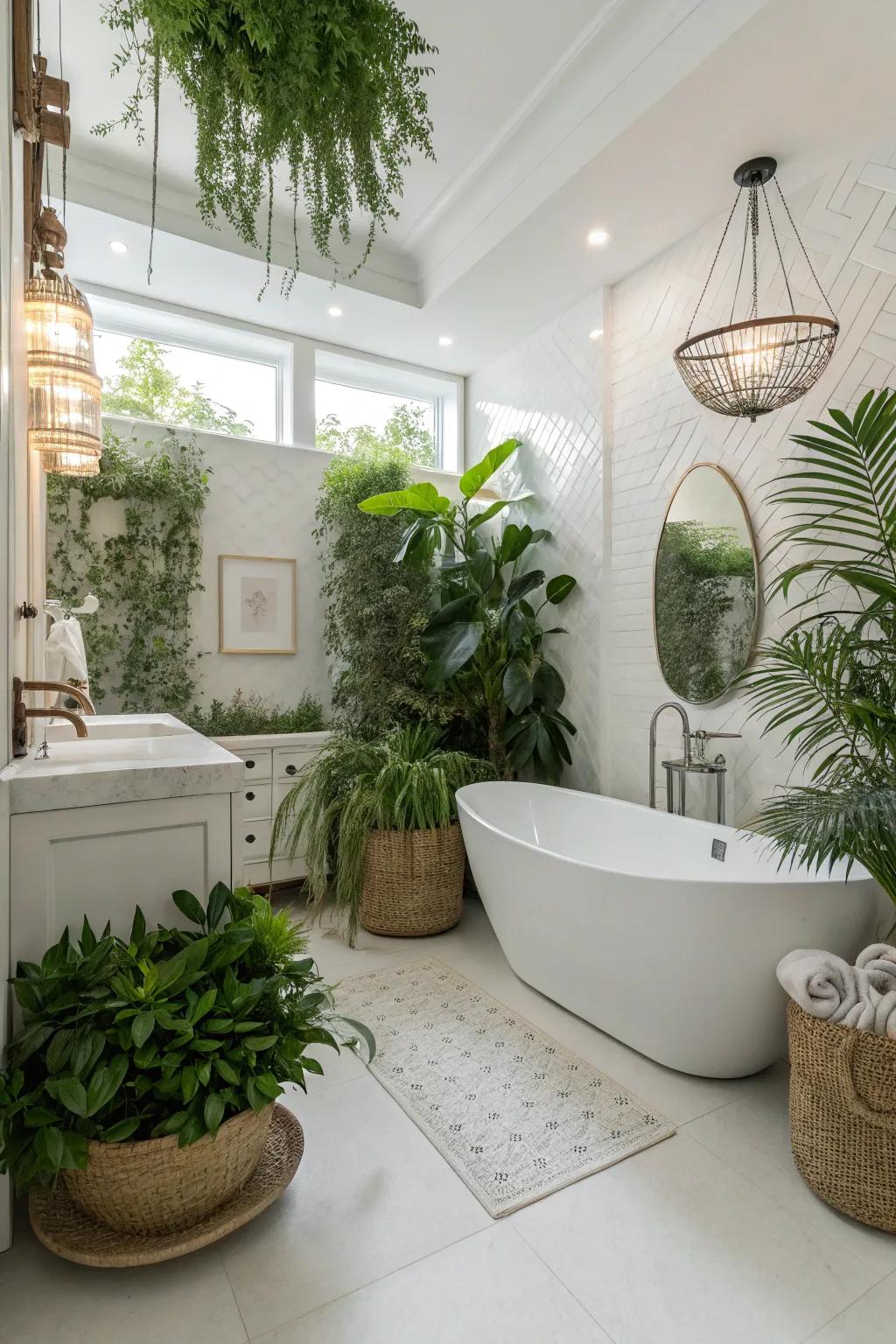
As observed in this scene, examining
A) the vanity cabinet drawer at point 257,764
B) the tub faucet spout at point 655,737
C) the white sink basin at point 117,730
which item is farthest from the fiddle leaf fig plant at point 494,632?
the white sink basin at point 117,730

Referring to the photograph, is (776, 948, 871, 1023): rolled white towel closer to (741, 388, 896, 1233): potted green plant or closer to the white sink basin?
(741, 388, 896, 1233): potted green plant

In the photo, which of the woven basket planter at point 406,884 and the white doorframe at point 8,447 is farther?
the woven basket planter at point 406,884

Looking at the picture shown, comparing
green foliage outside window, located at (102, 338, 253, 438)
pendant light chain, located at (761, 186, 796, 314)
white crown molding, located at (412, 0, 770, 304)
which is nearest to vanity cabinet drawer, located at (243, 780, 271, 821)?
green foliage outside window, located at (102, 338, 253, 438)

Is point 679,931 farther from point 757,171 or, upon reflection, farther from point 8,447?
point 757,171

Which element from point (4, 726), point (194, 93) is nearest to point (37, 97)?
point (194, 93)

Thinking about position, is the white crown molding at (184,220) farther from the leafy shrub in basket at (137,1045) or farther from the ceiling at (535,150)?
the leafy shrub in basket at (137,1045)

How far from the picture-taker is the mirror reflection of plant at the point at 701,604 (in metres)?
3.03

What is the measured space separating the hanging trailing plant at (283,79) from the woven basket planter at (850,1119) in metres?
2.21

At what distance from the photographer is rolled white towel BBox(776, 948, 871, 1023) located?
1742 mm

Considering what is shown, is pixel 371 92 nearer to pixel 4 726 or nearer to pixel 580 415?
pixel 4 726

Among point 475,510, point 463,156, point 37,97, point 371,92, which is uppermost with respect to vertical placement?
point 463,156

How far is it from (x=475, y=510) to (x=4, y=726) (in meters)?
3.54

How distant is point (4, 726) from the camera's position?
5.63 ft

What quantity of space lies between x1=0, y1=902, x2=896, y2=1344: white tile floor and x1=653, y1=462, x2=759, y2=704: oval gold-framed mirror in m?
1.74
